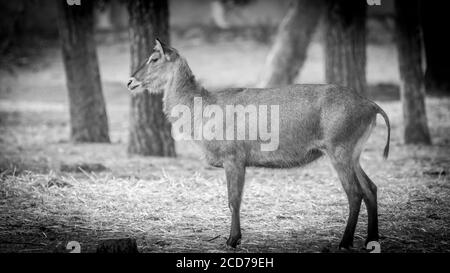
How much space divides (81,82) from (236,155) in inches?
271

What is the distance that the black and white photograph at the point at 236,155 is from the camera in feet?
19.3

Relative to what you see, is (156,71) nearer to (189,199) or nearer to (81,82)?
(189,199)

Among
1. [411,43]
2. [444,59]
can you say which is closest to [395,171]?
[411,43]

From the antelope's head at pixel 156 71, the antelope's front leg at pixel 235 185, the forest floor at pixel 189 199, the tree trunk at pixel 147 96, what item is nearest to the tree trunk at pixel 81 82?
the forest floor at pixel 189 199

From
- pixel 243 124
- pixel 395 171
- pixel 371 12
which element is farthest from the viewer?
pixel 371 12

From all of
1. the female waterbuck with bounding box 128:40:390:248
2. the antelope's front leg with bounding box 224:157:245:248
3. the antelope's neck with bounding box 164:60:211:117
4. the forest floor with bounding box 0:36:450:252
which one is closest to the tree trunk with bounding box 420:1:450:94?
the forest floor with bounding box 0:36:450:252

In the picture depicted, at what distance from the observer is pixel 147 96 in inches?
394

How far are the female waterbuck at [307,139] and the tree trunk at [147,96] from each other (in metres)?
3.39

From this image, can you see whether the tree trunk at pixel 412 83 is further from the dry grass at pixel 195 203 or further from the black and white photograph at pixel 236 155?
the dry grass at pixel 195 203

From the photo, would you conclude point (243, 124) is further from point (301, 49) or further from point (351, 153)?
point (301, 49)

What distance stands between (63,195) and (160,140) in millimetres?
2920

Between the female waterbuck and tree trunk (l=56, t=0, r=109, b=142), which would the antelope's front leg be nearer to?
the female waterbuck

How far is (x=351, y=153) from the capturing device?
5.79 metres
